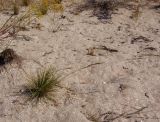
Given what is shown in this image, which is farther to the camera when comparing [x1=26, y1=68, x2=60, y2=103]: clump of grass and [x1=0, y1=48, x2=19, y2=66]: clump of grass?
[x1=0, y1=48, x2=19, y2=66]: clump of grass

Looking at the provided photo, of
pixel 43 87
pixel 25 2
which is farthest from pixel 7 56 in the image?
pixel 25 2

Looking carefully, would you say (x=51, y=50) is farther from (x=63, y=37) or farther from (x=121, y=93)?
(x=121, y=93)

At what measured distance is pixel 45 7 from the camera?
4.75 metres

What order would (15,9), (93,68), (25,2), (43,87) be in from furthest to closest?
(25,2), (15,9), (93,68), (43,87)

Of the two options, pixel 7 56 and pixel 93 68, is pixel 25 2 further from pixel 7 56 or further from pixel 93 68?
pixel 93 68

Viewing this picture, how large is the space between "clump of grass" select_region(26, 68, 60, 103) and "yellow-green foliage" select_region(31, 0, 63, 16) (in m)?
1.40

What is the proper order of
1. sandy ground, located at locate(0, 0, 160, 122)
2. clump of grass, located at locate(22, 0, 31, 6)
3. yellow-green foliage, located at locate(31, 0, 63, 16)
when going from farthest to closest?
clump of grass, located at locate(22, 0, 31, 6), yellow-green foliage, located at locate(31, 0, 63, 16), sandy ground, located at locate(0, 0, 160, 122)

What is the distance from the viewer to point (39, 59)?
A: 3957 millimetres

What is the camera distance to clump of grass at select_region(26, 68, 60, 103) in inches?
134

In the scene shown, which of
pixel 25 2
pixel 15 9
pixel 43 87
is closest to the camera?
pixel 43 87

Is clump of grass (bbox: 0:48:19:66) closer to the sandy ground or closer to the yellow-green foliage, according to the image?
the sandy ground

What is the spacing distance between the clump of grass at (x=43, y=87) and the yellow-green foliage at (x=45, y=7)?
140 centimetres

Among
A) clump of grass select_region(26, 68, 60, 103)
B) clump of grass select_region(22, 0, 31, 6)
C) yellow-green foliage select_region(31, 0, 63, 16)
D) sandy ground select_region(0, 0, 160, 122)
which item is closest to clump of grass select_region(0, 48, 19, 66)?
sandy ground select_region(0, 0, 160, 122)

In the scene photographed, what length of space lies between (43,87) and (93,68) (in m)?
0.69
